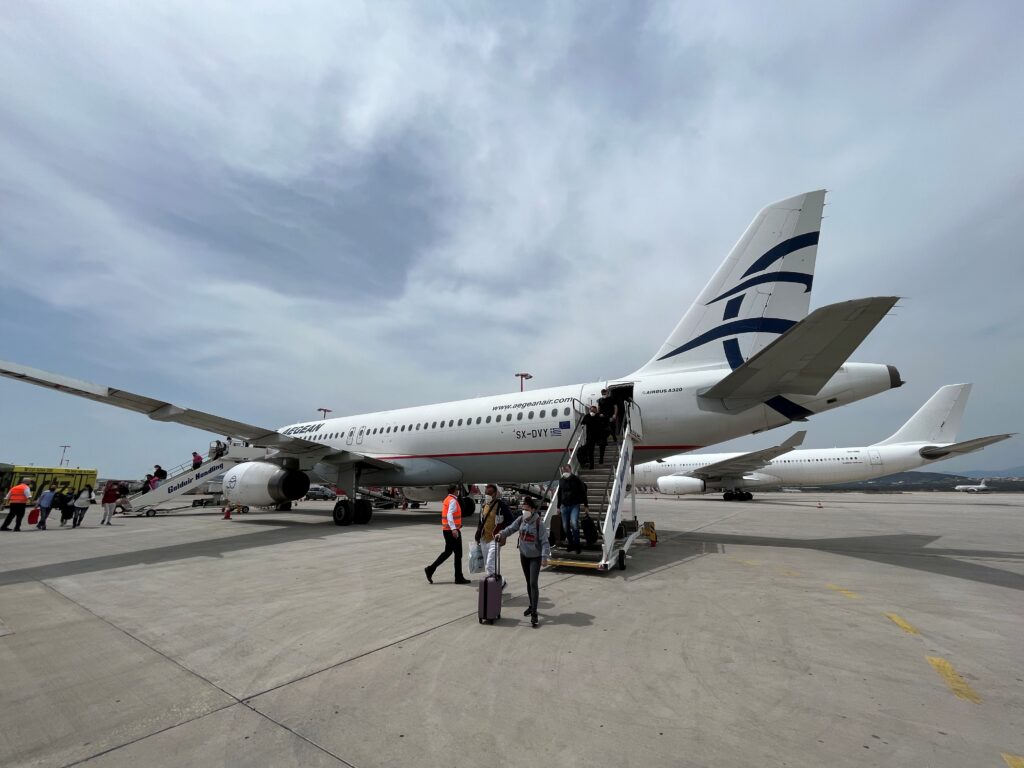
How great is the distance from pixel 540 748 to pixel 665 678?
1.40 m

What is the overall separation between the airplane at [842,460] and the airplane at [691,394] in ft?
53.3

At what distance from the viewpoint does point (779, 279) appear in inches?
411

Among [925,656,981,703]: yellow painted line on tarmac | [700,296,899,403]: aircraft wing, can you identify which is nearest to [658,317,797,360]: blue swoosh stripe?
[700,296,899,403]: aircraft wing

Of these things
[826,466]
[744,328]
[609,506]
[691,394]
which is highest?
[744,328]

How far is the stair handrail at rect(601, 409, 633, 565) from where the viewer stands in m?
7.32

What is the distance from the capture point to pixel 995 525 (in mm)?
15828

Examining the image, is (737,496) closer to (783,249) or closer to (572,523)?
(783,249)

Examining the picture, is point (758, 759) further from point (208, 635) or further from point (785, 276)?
point (785, 276)

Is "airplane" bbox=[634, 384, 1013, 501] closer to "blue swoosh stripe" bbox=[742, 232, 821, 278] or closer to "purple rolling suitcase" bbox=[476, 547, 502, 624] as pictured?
"blue swoosh stripe" bbox=[742, 232, 821, 278]

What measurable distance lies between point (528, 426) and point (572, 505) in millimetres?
5647

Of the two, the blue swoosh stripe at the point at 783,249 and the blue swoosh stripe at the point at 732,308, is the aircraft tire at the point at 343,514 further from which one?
the blue swoosh stripe at the point at 783,249

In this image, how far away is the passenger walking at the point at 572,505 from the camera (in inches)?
308

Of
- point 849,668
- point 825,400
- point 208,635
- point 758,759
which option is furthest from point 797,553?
point 208,635

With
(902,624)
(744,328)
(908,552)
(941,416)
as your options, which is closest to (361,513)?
(744,328)
